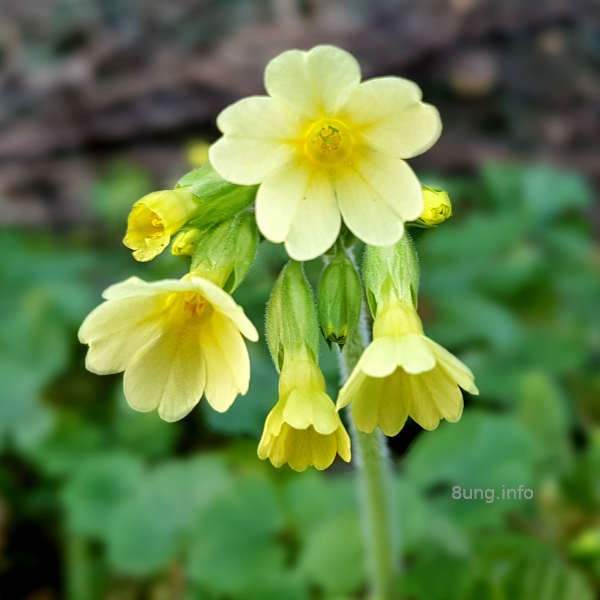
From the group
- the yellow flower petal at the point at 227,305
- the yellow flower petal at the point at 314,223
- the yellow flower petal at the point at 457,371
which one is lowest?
the yellow flower petal at the point at 457,371

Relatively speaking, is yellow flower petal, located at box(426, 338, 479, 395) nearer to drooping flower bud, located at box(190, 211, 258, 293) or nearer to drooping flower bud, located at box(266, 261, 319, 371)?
drooping flower bud, located at box(266, 261, 319, 371)

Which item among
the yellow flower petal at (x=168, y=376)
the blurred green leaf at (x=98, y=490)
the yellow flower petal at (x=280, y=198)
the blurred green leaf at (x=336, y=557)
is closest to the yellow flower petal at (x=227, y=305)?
the yellow flower petal at (x=280, y=198)

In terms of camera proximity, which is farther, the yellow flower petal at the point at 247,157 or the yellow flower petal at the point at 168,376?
the yellow flower petal at the point at 168,376

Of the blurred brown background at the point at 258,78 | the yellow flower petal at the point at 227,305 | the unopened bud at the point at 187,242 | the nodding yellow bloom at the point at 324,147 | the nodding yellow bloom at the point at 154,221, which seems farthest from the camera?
the blurred brown background at the point at 258,78

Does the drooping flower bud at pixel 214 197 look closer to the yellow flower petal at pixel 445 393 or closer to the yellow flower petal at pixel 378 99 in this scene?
the yellow flower petal at pixel 378 99

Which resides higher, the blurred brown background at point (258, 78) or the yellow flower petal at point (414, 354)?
the blurred brown background at point (258, 78)

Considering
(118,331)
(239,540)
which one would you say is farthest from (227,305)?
(239,540)
